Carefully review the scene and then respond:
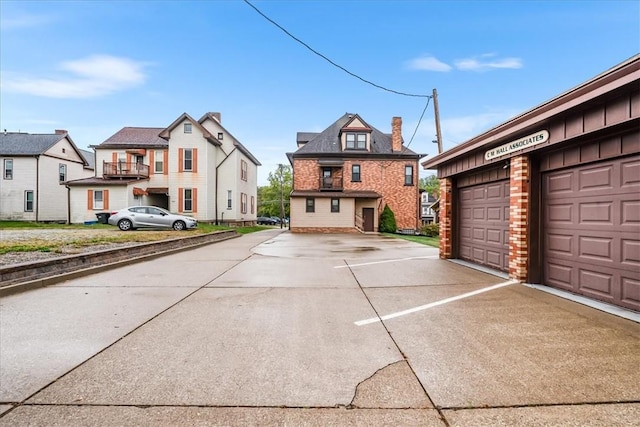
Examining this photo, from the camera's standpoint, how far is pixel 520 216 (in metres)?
6.43

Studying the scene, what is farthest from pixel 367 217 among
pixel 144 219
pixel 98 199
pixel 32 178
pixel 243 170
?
pixel 32 178

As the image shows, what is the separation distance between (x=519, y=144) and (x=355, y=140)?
76.3ft

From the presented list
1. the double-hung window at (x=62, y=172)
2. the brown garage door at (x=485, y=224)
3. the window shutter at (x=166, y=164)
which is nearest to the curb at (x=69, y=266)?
the brown garage door at (x=485, y=224)

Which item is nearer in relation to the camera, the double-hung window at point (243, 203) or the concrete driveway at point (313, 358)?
the concrete driveway at point (313, 358)

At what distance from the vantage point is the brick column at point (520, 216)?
639cm

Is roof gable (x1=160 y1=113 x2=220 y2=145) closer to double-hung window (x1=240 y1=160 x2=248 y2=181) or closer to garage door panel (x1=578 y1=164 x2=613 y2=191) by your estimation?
double-hung window (x1=240 y1=160 x2=248 y2=181)

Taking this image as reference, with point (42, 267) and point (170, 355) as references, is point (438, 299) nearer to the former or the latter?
point (170, 355)

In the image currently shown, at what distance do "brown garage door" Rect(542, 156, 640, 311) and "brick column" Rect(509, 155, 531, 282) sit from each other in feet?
1.02

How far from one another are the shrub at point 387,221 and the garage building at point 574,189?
19.3 meters

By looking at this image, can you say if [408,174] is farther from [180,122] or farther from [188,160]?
[180,122]

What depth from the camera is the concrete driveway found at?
7.30 ft

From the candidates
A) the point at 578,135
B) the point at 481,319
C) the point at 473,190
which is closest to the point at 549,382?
the point at 481,319

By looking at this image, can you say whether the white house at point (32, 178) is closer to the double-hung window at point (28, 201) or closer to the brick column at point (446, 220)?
the double-hung window at point (28, 201)

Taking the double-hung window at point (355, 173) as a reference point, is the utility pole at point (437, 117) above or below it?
above
